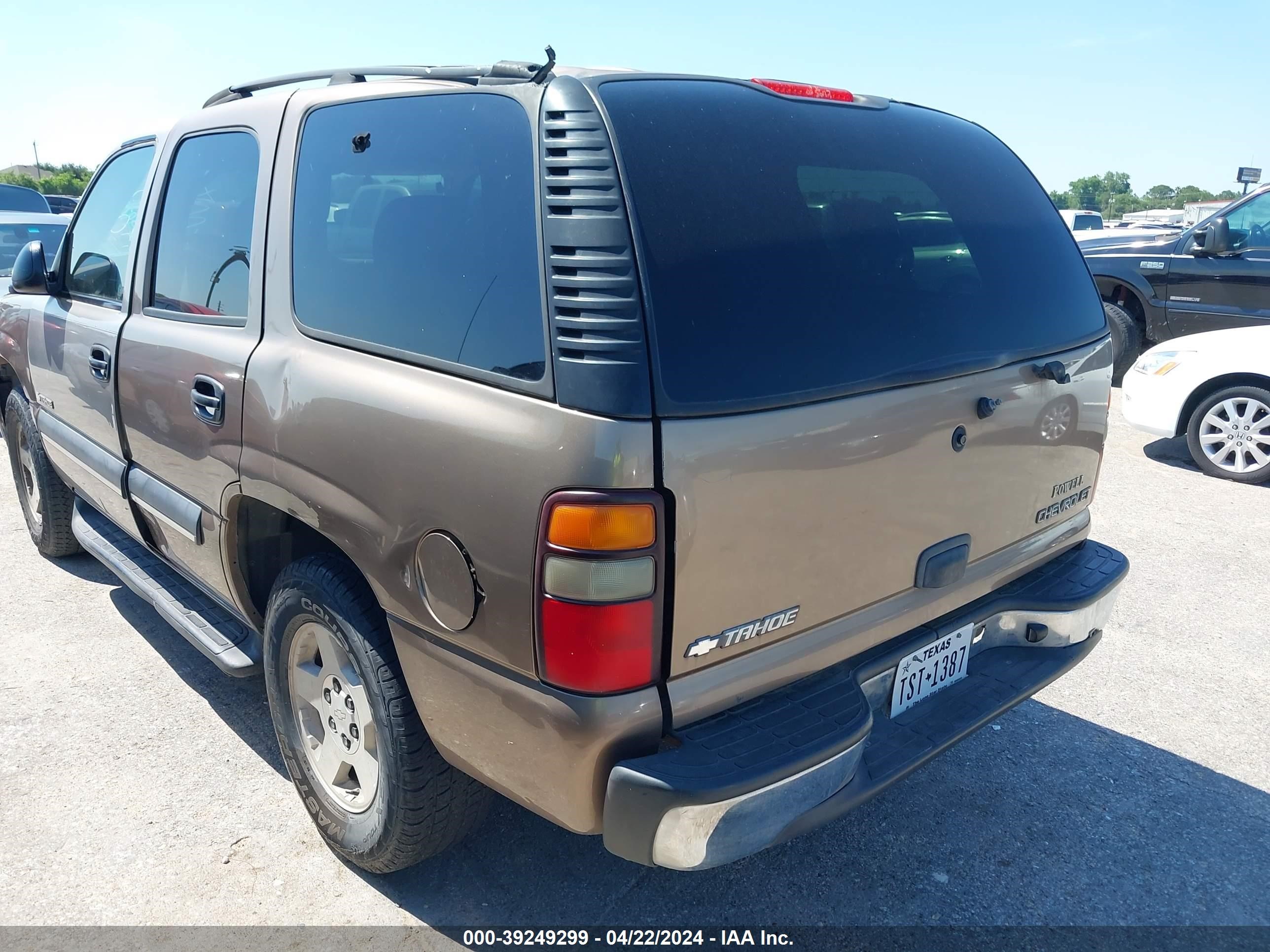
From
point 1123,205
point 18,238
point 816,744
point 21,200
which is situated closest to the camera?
point 816,744

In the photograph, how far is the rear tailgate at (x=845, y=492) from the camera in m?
1.82

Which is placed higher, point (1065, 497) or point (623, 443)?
point (623, 443)

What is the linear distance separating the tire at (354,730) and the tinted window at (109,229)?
1.65 m

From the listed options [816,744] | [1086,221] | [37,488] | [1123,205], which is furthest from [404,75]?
[1123,205]

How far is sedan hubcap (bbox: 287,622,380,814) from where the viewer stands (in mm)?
2400

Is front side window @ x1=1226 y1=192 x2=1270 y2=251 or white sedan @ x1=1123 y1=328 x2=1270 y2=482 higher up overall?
front side window @ x1=1226 y1=192 x2=1270 y2=251

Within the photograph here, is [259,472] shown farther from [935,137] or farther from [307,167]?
[935,137]

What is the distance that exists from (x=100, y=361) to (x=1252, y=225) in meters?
8.74

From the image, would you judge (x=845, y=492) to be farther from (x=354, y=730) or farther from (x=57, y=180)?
(x=57, y=180)

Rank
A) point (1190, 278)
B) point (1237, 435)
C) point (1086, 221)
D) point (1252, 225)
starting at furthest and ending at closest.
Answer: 1. point (1086, 221)
2. point (1190, 278)
3. point (1252, 225)
4. point (1237, 435)

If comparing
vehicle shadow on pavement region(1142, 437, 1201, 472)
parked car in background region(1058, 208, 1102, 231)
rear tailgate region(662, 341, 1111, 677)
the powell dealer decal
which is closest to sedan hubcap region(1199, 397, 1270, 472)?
vehicle shadow on pavement region(1142, 437, 1201, 472)

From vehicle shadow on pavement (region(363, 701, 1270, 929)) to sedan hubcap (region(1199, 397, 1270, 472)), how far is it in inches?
156

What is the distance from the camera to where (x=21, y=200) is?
495 inches

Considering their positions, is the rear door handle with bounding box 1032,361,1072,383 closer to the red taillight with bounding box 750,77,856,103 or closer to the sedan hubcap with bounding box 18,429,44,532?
the red taillight with bounding box 750,77,856,103
